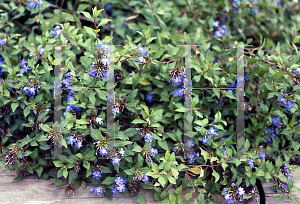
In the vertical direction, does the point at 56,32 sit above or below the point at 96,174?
above

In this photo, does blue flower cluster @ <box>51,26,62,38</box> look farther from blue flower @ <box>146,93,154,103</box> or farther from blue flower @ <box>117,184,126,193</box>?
blue flower @ <box>117,184,126,193</box>

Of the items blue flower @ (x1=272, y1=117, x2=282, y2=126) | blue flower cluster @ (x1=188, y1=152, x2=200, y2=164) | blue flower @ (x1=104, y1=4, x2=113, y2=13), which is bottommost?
blue flower cluster @ (x1=188, y1=152, x2=200, y2=164)

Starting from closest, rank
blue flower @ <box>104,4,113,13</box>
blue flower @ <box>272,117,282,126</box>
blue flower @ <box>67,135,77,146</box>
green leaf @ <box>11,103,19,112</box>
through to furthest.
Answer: blue flower @ <box>67,135,77,146</box> → green leaf @ <box>11,103,19,112</box> → blue flower @ <box>272,117,282,126</box> → blue flower @ <box>104,4,113,13</box>

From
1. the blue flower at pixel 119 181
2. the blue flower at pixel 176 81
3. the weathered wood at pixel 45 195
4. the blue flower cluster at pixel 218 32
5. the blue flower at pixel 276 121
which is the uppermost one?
the blue flower cluster at pixel 218 32

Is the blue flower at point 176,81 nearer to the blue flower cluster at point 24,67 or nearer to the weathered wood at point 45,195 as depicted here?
the weathered wood at point 45,195

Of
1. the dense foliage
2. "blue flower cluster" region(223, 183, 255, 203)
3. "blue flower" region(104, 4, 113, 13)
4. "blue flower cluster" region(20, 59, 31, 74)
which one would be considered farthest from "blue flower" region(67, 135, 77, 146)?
"blue flower" region(104, 4, 113, 13)

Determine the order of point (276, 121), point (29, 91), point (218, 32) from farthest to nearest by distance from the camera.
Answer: point (218, 32), point (276, 121), point (29, 91)

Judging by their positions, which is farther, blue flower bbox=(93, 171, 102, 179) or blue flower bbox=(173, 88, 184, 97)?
blue flower bbox=(173, 88, 184, 97)

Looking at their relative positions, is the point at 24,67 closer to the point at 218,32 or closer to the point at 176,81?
the point at 176,81

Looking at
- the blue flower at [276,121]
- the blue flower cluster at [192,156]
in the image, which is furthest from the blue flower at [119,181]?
the blue flower at [276,121]

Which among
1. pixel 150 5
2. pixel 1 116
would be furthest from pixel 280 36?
pixel 1 116

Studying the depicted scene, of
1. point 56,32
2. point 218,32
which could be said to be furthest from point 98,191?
point 218,32

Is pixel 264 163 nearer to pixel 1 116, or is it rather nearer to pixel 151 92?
pixel 151 92

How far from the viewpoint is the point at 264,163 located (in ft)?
4.43
